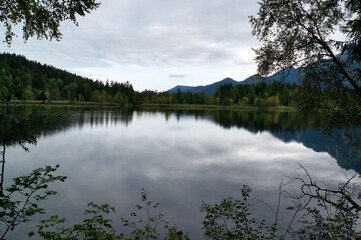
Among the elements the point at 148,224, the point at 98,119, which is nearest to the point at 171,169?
the point at 148,224

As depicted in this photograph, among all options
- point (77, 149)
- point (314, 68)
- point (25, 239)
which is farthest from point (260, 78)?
point (77, 149)

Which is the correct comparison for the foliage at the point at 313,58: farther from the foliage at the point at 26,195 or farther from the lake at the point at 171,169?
the foliage at the point at 26,195

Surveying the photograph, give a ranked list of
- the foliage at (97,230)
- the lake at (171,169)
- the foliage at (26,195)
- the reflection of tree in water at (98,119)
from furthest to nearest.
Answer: the reflection of tree in water at (98,119) < the lake at (171,169) < the foliage at (97,230) < the foliage at (26,195)

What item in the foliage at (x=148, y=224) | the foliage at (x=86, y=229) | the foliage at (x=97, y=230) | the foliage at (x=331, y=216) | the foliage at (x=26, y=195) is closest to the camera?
the foliage at (x=26, y=195)

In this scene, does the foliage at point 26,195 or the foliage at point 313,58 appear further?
the foliage at point 313,58

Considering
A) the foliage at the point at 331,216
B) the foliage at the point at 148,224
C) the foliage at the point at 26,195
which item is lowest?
the foliage at the point at 148,224

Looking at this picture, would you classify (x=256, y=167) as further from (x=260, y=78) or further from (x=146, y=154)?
(x=260, y=78)

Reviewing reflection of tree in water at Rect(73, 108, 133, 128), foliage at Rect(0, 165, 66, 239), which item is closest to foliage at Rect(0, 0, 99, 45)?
foliage at Rect(0, 165, 66, 239)

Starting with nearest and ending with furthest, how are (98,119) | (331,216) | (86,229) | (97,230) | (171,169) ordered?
(86,229) < (97,230) < (331,216) < (171,169) < (98,119)

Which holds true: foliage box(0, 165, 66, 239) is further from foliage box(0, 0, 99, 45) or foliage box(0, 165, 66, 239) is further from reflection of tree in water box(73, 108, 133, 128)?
reflection of tree in water box(73, 108, 133, 128)

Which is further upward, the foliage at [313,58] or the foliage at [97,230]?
the foliage at [313,58]

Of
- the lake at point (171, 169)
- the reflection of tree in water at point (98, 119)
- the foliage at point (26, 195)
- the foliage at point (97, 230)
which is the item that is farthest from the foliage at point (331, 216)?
the reflection of tree in water at point (98, 119)

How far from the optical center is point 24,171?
80.8ft

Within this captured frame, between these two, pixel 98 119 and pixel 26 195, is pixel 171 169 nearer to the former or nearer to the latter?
pixel 26 195
